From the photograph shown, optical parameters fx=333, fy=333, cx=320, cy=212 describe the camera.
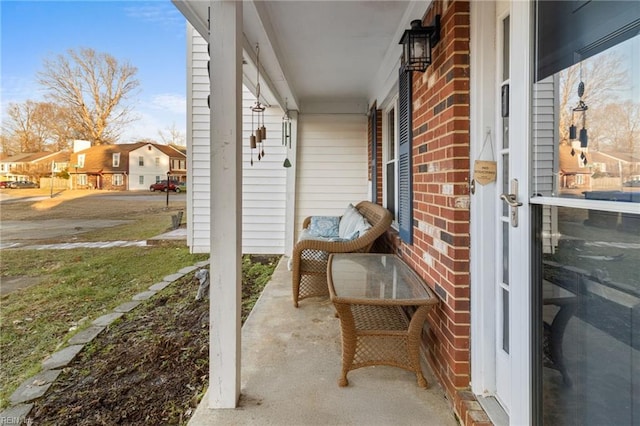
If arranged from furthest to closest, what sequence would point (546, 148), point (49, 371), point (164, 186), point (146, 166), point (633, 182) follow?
point (164, 186)
point (146, 166)
point (49, 371)
point (546, 148)
point (633, 182)

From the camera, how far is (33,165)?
14.7 ft

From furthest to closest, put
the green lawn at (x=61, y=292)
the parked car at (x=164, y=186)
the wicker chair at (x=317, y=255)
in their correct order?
the parked car at (x=164, y=186)
the wicker chair at (x=317, y=255)
the green lawn at (x=61, y=292)

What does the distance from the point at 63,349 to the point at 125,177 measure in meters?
3.78

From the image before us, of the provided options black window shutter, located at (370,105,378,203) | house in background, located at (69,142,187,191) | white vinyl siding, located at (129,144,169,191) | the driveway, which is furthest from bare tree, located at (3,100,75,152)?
black window shutter, located at (370,105,378,203)

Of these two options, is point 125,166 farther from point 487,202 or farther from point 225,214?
point 487,202

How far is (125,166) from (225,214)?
498cm

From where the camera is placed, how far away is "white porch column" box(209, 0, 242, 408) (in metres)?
1.69

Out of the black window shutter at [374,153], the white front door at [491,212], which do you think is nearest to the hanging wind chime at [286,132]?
the black window shutter at [374,153]

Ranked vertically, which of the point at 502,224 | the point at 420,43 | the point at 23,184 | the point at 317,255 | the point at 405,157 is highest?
the point at 420,43

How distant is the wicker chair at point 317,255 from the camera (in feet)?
10.2

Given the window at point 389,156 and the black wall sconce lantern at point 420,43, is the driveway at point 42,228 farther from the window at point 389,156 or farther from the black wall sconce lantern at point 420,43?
the black wall sconce lantern at point 420,43

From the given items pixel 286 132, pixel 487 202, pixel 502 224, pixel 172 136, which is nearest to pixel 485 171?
pixel 487 202

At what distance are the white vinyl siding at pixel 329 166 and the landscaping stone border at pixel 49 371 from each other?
2874 mm

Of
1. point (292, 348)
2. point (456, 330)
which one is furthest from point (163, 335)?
point (456, 330)
